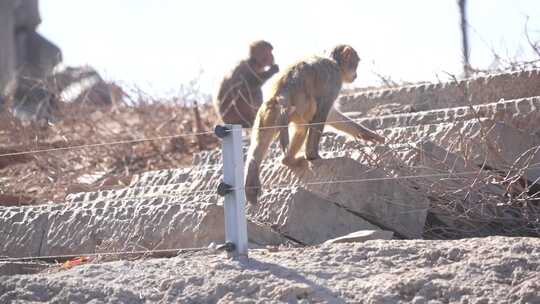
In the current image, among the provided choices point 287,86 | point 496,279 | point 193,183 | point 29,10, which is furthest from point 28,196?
point 29,10

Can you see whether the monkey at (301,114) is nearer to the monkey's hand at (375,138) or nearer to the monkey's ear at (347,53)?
the monkey's hand at (375,138)

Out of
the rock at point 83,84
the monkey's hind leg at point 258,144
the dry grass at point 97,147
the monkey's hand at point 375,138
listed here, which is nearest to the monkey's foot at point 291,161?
the monkey's hind leg at point 258,144

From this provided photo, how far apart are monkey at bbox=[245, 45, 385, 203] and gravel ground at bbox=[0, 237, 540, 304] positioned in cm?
209

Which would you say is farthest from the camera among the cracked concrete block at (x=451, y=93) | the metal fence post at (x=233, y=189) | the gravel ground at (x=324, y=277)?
the cracked concrete block at (x=451, y=93)

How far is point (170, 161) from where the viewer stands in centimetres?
1246

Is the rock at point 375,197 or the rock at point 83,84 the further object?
the rock at point 83,84

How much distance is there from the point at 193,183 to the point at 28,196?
2280mm

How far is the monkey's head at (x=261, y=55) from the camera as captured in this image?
11742 mm

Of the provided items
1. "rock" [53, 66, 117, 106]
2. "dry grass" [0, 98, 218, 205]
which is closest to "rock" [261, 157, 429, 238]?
"dry grass" [0, 98, 218, 205]

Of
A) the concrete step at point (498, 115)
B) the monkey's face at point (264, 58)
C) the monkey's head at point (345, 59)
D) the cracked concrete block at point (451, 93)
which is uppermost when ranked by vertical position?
the monkey's face at point (264, 58)

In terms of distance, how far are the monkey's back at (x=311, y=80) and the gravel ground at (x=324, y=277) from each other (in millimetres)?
3094

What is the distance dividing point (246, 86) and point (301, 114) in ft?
10.8

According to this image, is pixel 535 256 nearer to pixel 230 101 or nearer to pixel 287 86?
pixel 287 86

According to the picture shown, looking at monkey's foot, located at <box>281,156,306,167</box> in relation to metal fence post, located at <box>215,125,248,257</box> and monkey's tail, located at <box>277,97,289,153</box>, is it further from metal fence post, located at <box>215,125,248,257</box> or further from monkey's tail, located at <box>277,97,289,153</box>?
metal fence post, located at <box>215,125,248,257</box>
